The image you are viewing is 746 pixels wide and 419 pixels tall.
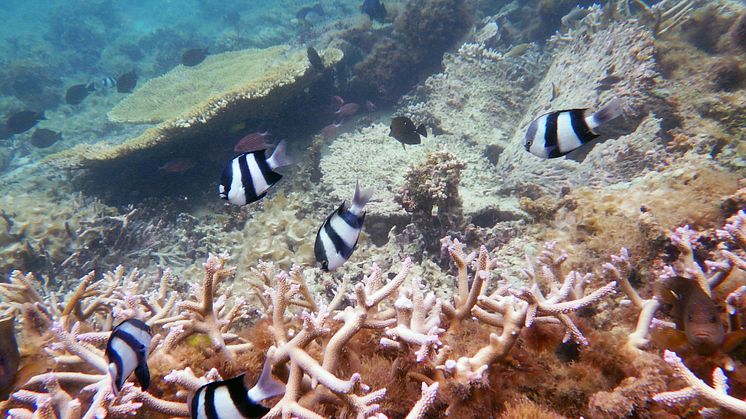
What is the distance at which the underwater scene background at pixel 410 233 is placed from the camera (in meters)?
1.83

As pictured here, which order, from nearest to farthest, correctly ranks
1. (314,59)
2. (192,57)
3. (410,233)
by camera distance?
(410,233) < (314,59) < (192,57)

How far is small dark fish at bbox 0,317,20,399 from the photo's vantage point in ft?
7.02

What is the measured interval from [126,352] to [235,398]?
63 centimetres

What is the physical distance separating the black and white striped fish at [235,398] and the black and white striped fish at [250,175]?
115 cm

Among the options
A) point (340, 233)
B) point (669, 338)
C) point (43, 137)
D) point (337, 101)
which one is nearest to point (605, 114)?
point (669, 338)

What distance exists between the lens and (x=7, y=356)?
2170 mm

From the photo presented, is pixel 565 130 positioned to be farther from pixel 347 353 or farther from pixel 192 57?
pixel 192 57

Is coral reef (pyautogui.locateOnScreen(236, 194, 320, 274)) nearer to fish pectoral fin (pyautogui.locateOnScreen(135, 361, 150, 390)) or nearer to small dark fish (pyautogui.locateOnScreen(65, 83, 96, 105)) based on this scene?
fish pectoral fin (pyautogui.locateOnScreen(135, 361, 150, 390))

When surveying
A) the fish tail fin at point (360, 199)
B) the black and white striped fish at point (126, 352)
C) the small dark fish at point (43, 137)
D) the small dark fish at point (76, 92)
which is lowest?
the black and white striped fish at point (126, 352)

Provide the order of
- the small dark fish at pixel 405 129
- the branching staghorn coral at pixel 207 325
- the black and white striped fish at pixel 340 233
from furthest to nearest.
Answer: the small dark fish at pixel 405 129, the branching staghorn coral at pixel 207 325, the black and white striped fish at pixel 340 233

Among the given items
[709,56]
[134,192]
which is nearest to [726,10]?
[709,56]

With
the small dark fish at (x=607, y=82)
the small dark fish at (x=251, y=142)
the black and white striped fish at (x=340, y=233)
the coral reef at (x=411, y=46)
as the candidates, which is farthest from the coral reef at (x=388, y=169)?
the black and white striped fish at (x=340, y=233)

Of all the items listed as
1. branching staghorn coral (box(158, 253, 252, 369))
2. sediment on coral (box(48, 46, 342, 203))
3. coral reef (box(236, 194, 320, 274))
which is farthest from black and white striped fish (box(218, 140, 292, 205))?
sediment on coral (box(48, 46, 342, 203))

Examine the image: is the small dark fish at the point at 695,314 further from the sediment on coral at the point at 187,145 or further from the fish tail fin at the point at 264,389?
the sediment on coral at the point at 187,145
